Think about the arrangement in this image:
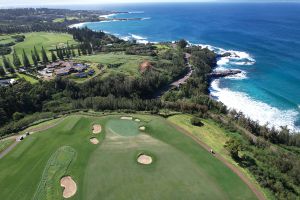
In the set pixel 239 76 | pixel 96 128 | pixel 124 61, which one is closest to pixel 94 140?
pixel 96 128

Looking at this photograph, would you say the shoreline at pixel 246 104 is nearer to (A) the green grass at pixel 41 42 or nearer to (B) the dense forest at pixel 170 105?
(B) the dense forest at pixel 170 105

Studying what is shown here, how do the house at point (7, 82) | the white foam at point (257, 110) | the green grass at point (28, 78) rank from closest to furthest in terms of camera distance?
the white foam at point (257, 110), the house at point (7, 82), the green grass at point (28, 78)

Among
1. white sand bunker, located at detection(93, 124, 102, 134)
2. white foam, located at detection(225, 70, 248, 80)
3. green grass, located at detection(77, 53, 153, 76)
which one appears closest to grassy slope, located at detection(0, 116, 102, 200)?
white sand bunker, located at detection(93, 124, 102, 134)

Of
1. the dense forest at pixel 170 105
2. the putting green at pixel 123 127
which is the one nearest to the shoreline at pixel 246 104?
the dense forest at pixel 170 105

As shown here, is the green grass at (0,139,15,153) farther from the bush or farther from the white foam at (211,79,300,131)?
the white foam at (211,79,300,131)

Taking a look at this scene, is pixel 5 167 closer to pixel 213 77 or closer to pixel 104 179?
pixel 104 179

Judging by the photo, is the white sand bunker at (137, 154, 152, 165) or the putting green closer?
the white sand bunker at (137, 154, 152, 165)
